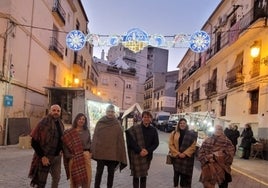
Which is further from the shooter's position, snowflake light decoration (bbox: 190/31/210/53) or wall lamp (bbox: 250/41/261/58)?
wall lamp (bbox: 250/41/261/58)

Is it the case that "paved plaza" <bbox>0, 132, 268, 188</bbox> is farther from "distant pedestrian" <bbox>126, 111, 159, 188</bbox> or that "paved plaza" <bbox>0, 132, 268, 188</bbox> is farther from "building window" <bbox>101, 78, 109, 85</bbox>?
"building window" <bbox>101, 78, 109, 85</bbox>

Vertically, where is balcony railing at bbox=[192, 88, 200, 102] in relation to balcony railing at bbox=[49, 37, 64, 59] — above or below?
below

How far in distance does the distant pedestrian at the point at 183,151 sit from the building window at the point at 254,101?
1336cm

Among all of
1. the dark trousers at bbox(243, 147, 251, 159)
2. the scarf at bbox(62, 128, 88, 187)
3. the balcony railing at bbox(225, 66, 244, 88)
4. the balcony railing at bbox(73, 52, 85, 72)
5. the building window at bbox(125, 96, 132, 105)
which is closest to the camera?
the scarf at bbox(62, 128, 88, 187)

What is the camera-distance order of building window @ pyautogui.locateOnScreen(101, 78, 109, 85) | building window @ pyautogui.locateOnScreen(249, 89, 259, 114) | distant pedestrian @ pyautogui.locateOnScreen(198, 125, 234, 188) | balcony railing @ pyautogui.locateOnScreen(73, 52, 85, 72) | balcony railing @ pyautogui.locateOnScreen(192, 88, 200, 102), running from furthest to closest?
1. building window @ pyautogui.locateOnScreen(101, 78, 109, 85)
2. balcony railing @ pyautogui.locateOnScreen(192, 88, 200, 102)
3. balcony railing @ pyautogui.locateOnScreen(73, 52, 85, 72)
4. building window @ pyautogui.locateOnScreen(249, 89, 259, 114)
5. distant pedestrian @ pyautogui.locateOnScreen(198, 125, 234, 188)

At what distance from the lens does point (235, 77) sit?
23.0 m

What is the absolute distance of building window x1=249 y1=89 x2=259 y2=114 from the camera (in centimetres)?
2021

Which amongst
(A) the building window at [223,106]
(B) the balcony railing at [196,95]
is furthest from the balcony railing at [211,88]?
(B) the balcony railing at [196,95]

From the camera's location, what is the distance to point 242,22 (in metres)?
21.5

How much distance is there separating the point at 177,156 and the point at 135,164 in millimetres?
1170

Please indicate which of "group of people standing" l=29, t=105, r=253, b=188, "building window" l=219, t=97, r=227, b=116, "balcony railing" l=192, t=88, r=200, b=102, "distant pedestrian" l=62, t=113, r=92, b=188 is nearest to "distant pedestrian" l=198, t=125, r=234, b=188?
"group of people standing" l=29, t=105, r=253, b=188

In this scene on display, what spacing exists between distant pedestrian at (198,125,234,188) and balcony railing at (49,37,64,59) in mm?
Answer: 18421

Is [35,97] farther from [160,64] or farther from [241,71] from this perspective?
[160,64]

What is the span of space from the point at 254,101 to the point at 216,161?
1431 cm
